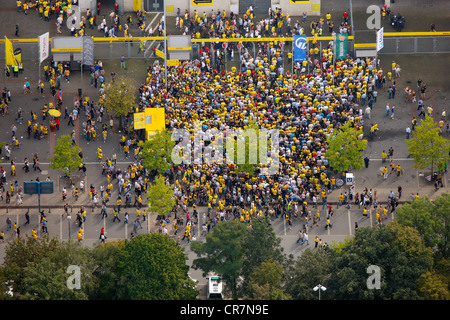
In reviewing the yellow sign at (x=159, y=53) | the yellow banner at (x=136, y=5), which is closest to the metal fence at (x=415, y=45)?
the yellow sign at (x=159, y=53)

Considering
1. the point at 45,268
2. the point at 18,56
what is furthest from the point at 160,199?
the point at 18,56

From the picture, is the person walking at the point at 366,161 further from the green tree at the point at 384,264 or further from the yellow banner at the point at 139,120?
the yellow banner at the point at 139,120

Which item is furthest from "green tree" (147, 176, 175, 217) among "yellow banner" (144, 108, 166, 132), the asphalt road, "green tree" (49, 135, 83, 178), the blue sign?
the blue sign

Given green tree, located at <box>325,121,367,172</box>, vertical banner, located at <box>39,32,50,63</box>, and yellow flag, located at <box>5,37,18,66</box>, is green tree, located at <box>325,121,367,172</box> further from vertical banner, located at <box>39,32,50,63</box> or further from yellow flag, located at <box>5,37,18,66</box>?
yellow flag, located at <box>5,37,18,66</box>

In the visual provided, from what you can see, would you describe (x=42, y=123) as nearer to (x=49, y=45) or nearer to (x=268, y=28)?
(x=49, y=45)
